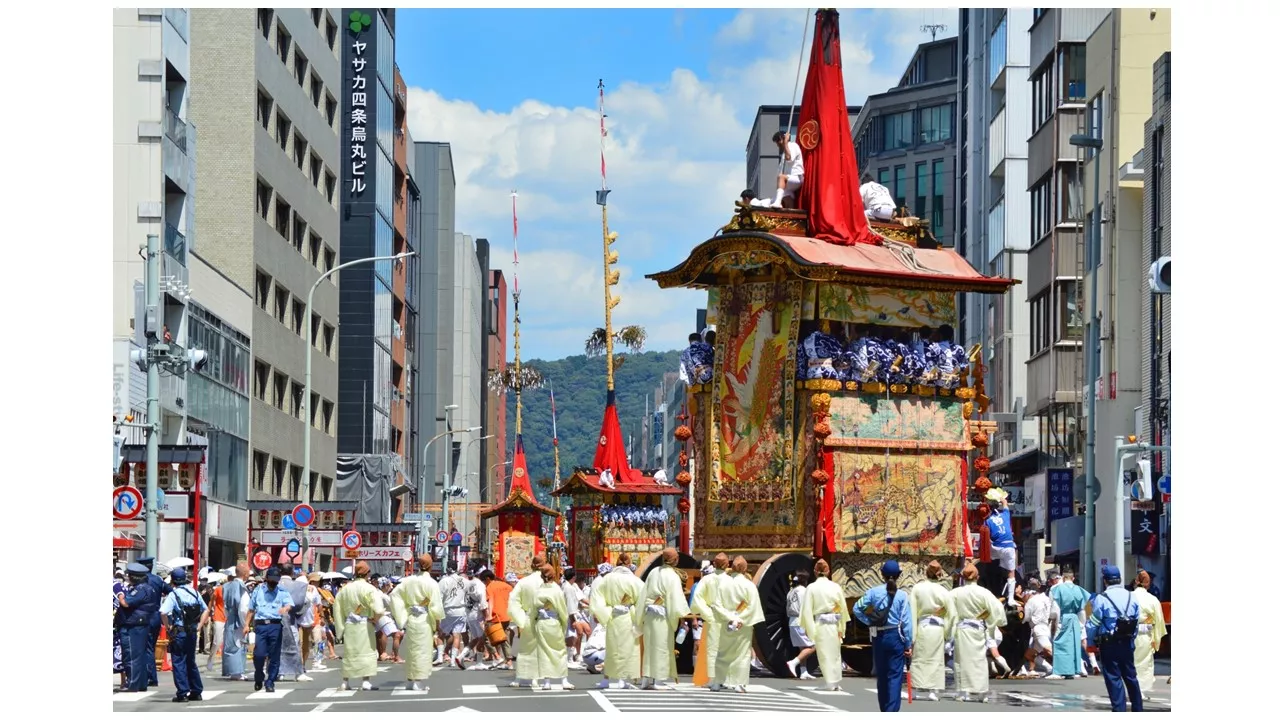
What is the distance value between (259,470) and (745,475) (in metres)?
38.1

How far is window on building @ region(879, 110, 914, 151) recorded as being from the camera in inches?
3935

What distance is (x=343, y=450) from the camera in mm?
84812

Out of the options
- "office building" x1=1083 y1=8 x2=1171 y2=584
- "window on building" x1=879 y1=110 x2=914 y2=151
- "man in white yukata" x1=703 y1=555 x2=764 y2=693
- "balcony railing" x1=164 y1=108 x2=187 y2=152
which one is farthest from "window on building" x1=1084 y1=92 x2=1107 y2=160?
"window on building" x1=879 y1=110 x2=914 y2=151

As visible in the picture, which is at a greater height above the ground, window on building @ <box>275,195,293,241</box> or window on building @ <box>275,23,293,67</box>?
window on building @ <box>275,23,293,67</box>

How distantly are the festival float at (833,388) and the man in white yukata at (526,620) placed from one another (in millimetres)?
2894

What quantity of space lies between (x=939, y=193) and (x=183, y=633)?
7623 centimetres

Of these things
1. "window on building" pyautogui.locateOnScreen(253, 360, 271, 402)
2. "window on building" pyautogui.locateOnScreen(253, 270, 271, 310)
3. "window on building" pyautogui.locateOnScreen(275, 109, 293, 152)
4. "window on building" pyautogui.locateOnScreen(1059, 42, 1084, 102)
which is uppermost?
"window on building" pyautogui.locateOnScreen(1059, 42, 1084, 102)

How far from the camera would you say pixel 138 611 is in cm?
2469

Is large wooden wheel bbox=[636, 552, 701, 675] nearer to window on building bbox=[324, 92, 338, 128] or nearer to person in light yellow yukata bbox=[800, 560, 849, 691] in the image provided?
person in light yellow yukata bbox=[800, 560, 849, 691]

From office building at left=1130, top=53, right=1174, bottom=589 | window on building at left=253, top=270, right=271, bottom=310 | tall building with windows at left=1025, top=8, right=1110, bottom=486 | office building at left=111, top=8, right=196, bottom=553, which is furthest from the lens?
window on building at left=253, top=270, right=271, bottom=310

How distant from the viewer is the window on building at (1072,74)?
5906 cm

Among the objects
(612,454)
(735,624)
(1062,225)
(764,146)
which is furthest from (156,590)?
(764,146)

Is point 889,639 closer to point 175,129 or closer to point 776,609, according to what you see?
point 776,609

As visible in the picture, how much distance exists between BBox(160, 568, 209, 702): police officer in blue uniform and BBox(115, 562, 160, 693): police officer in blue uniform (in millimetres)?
237
